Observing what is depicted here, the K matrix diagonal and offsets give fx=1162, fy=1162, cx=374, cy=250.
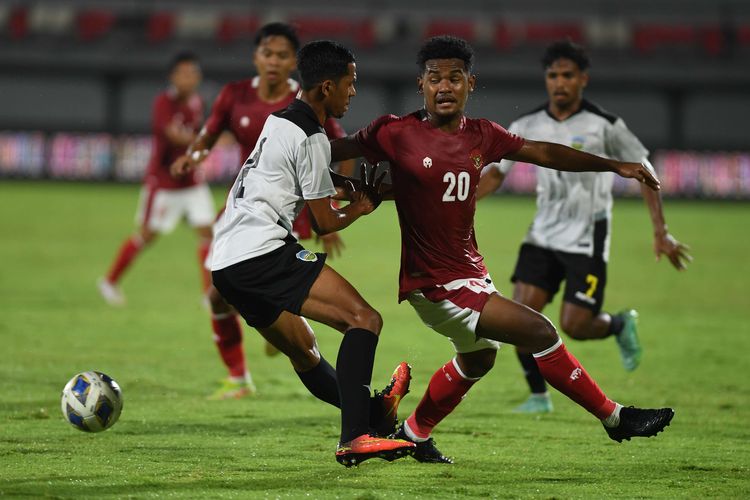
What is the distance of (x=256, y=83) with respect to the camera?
26.6 feet

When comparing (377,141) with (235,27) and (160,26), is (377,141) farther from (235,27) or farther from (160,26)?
(160,26)

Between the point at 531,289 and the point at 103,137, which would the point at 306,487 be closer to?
the point at 531,289

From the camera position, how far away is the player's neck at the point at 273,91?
26.2 feet

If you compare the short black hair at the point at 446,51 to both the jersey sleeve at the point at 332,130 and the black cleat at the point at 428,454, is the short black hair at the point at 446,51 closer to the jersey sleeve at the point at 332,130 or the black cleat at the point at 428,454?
the black cleat at the point at 428,454

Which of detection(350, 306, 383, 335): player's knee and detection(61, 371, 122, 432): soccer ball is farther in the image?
detection(61, 371, 122, 432): soccer ball

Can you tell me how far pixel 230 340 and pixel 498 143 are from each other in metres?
2.98

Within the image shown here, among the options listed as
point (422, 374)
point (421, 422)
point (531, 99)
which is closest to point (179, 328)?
point (422, 374)

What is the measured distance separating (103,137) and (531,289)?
19.2 metres

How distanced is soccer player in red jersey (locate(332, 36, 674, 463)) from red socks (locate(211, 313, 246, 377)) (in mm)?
2472

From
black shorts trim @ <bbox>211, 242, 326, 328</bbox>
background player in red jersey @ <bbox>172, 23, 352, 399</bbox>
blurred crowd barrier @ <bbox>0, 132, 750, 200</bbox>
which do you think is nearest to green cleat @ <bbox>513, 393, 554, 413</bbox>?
background player in red jersey @ <bbox>172, 23, 352, 399</bbox>

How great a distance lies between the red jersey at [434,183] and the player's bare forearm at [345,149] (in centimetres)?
3

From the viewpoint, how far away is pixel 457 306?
5441mm

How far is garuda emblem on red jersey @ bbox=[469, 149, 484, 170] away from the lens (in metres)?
5.55

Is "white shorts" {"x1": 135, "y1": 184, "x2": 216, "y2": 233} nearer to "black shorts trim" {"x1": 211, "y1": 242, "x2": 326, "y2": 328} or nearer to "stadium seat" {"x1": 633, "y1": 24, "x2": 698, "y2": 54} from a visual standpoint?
"black shorts trim" {"x1": 211, "y1": 242, "x2": 326, "y2": 328}
